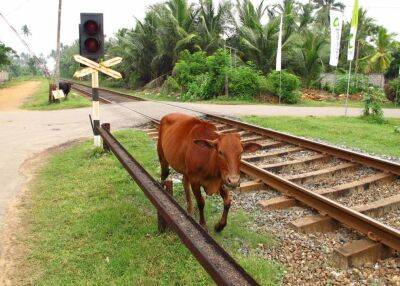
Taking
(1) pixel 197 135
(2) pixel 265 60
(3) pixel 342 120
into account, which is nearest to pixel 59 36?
(2) pixel 265 60

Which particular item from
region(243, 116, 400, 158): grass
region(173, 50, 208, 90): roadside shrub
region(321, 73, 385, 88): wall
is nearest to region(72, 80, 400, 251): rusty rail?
region(243, 116, 400, 158): grass

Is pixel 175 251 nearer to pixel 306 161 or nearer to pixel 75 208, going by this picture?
pixel 75 208

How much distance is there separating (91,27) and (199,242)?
21.5ft

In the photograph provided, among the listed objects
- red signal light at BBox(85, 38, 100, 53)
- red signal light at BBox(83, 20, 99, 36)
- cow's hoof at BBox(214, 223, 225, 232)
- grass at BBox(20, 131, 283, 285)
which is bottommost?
grass at BBox(20, 131, 283, 285)

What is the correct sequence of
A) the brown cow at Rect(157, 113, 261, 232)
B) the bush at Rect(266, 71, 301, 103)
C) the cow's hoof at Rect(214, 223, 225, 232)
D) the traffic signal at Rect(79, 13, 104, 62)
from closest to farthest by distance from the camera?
the brown cow at Rect(157, 113, 261, 232)
the cow's hoof at Rect(214, 223, 225, 232)
the traffic signal at Rect(79, 13, 104, 62)
the bush at Rect(266, 71, 301, 103)

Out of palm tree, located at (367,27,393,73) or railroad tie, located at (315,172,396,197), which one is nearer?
railroad tie, located at (315,172,396,197)

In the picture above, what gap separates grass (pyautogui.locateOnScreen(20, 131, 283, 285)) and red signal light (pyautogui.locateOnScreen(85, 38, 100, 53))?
9.25ft

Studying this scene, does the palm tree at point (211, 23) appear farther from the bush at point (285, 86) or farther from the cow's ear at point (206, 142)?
the cow's ear at point (206, 142)

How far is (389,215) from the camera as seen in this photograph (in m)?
5.60

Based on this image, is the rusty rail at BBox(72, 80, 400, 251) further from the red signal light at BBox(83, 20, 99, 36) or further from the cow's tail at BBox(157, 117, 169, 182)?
the red signal light at BBox(83, 20, 99, 36)

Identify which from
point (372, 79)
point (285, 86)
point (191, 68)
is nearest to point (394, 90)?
point (372, 79)

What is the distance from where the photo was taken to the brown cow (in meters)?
4.23

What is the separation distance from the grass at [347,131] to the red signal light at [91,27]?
585cm

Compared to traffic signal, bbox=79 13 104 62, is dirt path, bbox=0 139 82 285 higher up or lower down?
lower down
